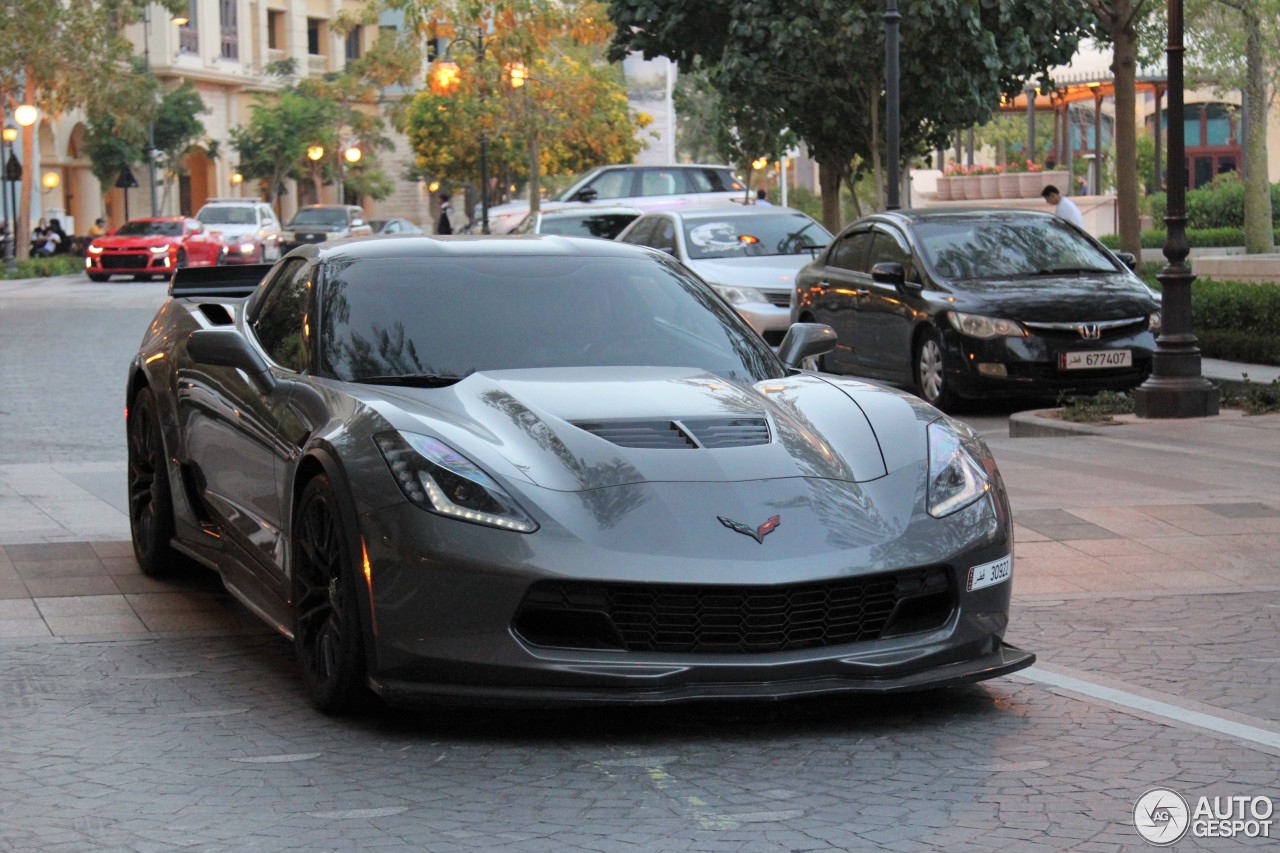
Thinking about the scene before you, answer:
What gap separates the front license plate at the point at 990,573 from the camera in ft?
18.1

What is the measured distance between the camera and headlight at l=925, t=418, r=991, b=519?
5582 millimetres

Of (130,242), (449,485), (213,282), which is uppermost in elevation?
(130,242)

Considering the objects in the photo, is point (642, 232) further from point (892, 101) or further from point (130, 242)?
point (130, 242)

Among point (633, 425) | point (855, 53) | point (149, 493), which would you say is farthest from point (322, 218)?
point (633, 425)

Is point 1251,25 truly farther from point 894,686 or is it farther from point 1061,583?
point 894,686

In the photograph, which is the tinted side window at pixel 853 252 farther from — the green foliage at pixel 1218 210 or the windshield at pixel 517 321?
the green foliage at pixel 1218 210

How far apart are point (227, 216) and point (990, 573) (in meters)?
45.7

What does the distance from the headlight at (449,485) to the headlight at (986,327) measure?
10079 mm

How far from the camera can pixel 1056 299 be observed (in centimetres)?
1506

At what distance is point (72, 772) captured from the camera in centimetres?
508

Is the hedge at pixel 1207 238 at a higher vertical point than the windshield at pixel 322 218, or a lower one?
lower

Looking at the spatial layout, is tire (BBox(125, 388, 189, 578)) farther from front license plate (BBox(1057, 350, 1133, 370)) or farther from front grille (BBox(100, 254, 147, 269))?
front grille (BBox(100, 254, 147, 269))

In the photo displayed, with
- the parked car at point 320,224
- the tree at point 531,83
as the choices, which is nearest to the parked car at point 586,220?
the tree at point 531,83

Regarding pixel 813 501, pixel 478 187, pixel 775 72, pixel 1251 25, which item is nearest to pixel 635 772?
pixel 813 501
